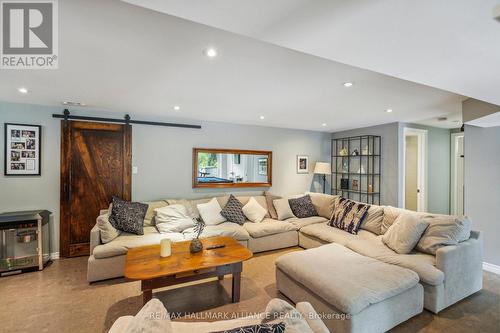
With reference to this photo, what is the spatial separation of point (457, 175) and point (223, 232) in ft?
17.6

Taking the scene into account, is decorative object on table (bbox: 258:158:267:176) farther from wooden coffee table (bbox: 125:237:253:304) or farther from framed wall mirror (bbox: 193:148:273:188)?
wooden coffee table (bbox: 125:237:253:304)

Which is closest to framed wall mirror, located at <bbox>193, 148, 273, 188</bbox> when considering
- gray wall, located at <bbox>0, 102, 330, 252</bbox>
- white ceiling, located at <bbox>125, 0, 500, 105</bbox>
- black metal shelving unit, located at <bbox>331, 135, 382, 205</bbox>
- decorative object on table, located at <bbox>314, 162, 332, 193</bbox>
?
gray wall, located at <bbox>0, 102, 330, 252</bbox>

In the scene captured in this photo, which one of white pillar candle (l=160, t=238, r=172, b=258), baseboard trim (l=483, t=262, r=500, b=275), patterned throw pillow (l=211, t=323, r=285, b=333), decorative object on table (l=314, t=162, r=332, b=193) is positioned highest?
decorative object on table (l=314, t=162, r=332, b=193)

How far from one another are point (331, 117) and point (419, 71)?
8.31 ft

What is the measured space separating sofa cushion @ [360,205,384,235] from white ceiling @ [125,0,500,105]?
219cm

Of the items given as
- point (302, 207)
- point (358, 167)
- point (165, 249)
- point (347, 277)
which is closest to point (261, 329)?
point (347, 277)

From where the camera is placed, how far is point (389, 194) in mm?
4551

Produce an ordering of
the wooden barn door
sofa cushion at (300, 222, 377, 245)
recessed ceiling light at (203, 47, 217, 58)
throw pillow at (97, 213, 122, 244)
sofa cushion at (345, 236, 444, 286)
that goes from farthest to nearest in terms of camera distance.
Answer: the wooden barn door, sofa cushion at (300, 222, 377, 245), throw pillow at (97, 213, 122, 244), sofa cushion at (345, 236, 444, 286), recessed ceiling light at (203, 47, 217, 58)

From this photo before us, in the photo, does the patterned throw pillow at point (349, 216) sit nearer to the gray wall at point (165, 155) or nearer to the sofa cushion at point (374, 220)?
the sofa cushion at point (374, 220)

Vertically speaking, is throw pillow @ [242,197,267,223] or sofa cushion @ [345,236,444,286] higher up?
throw pillow @ [242,197,267,223]

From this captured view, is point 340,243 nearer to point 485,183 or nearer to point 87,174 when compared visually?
point 485,183

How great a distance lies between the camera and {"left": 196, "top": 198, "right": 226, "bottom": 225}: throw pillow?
377cm

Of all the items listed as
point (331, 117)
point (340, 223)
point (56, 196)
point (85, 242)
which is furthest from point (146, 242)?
point (331, 117)

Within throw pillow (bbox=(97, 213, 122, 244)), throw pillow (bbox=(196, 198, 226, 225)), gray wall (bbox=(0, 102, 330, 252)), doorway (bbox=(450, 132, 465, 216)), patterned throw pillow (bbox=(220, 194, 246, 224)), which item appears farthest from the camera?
doorway (bbox=(450, 132, 465, 216))
